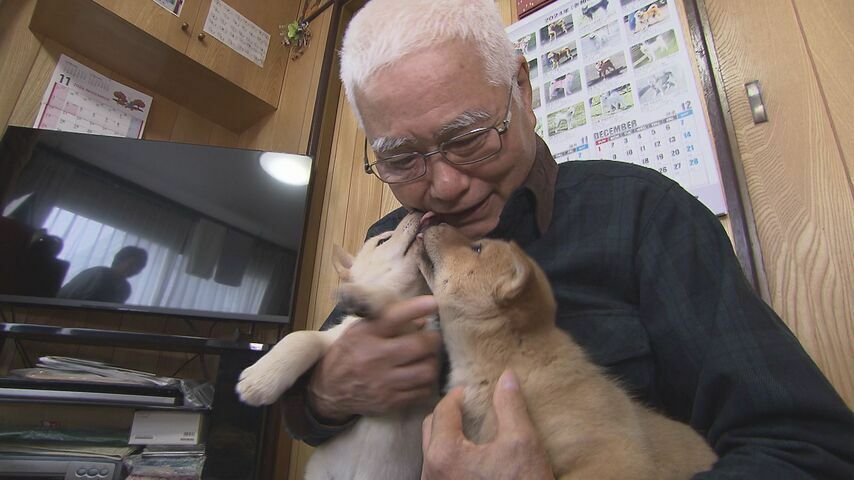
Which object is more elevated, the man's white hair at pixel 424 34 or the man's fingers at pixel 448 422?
the man's white hair at pixel 424 34

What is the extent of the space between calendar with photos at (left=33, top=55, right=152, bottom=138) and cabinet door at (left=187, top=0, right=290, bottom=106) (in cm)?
55

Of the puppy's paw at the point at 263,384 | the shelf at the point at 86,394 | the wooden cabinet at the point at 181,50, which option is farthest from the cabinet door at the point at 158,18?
the puppy's paw at the point at 263,384

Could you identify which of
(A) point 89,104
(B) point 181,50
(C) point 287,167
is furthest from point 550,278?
(A) point 89,104

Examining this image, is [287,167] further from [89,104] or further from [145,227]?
[89,104]

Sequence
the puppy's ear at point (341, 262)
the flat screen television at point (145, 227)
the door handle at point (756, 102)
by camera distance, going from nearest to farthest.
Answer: the puppy's ear at point (341, 262) < the door handle at point (756, 102) < the flat screen television at point (145, 227)

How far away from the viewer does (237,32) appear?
2945mm

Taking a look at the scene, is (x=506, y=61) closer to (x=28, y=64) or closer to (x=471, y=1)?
(x=471, y=1)

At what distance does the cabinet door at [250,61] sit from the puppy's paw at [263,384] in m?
2.50

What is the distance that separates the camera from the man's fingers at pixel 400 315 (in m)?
0.81

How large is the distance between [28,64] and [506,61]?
2.79 metres

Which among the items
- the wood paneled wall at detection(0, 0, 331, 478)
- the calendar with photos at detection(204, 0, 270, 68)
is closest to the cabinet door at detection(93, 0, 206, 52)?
the calendar with photos at detection(204, 0, 270, 68)

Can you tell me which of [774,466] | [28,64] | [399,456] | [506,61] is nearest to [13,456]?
[399,456]

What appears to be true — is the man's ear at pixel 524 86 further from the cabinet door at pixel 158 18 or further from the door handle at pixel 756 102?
the cabinet door at pixel 158 18

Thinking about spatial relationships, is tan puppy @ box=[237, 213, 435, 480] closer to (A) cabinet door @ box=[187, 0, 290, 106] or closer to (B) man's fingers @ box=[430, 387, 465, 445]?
(B) man's fingers @ box=[430, 387, 465, 445]
